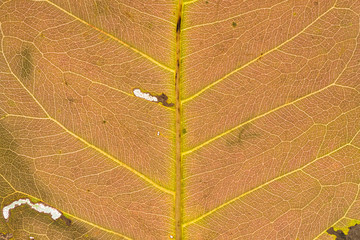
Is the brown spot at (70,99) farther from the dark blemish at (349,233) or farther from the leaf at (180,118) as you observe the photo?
the dark blemish at (349,233)

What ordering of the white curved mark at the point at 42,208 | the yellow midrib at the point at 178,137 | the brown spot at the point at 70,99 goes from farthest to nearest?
the white curved mark at the point at 42,208 → the brown spot at the point at 70,99 → the yellow midrib at the point at 178,137

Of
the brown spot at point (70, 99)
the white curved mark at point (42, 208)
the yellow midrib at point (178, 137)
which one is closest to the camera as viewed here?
the yellow midrib at point (178, 137)

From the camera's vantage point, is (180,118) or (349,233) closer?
(180,118)

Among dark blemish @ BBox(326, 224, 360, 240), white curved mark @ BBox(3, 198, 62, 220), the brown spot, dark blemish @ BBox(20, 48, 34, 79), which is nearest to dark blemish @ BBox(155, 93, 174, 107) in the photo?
the brown spot

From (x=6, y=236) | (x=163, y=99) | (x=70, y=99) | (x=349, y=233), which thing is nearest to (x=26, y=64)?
(x=70, y=99)

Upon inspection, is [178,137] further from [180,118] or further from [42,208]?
[42,208]

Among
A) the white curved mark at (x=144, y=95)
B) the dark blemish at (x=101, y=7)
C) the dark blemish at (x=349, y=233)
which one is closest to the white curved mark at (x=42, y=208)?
the white curved mark at (x=144, y=95)

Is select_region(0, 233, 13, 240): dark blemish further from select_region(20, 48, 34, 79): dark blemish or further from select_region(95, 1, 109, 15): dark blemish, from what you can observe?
select_region(95, 1, 109, 15): dark blemish

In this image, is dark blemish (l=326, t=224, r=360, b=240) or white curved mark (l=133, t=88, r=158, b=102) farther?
dark blemish (l=326, t=224, r=360, b=240)
